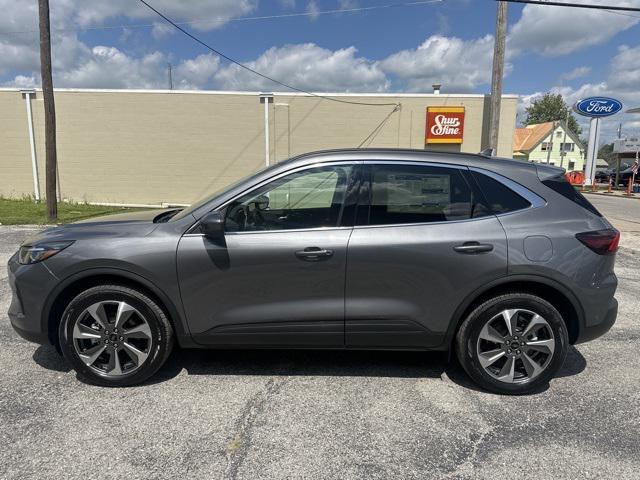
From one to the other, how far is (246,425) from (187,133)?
50.8ft

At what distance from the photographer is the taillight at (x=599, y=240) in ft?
9.79

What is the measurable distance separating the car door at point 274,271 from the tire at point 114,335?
0.29 m

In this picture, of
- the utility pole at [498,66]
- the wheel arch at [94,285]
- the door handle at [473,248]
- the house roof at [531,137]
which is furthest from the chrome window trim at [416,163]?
the house roof at [531,137]

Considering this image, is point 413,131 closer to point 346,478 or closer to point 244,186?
point 244,186

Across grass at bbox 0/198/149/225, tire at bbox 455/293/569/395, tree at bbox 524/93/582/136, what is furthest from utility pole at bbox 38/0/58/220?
tree at bbox 524/93/582/136

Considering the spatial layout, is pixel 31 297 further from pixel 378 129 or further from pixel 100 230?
pixel 378 129

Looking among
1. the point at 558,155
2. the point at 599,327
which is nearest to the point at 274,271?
the point at 599,327

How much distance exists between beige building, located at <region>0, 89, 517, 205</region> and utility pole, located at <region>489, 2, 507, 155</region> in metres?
3.20

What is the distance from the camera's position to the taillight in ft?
9.79

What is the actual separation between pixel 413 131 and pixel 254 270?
47.6ft

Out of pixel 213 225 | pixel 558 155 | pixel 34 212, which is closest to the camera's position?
pixel 213 225

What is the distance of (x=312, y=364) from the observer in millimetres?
3570

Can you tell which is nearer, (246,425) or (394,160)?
(246,425)

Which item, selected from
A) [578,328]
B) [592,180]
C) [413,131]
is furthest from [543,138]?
[578,328]
